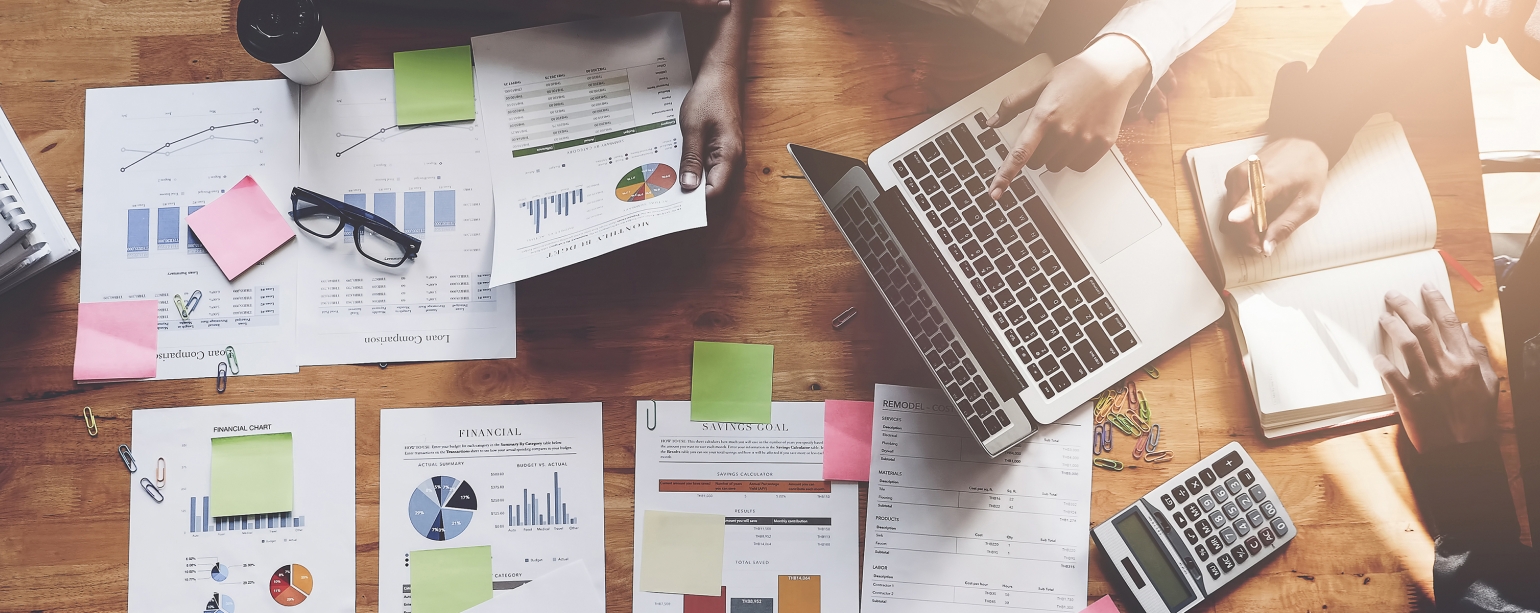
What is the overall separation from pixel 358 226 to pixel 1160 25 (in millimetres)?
1024

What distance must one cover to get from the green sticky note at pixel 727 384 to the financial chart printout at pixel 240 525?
0.44 m

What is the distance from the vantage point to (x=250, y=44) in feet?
2.99

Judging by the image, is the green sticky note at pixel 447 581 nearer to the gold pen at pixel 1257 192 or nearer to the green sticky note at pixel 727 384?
the green sticky note at pixel 727 384

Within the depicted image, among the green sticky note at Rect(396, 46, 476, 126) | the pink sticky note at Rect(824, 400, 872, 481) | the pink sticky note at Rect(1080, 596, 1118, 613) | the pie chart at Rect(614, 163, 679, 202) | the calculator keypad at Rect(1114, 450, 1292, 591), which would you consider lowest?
the pink sticky note at Rect(1080, 596, 1118, 613)

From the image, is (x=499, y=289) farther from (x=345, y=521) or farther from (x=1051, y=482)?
(x=1051, y=482)

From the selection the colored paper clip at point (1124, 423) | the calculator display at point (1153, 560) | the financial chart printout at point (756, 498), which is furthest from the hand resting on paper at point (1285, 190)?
the financial chart printout at point (756, 498)

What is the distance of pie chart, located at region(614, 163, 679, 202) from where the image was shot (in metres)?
0.95

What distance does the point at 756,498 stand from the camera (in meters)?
0.98

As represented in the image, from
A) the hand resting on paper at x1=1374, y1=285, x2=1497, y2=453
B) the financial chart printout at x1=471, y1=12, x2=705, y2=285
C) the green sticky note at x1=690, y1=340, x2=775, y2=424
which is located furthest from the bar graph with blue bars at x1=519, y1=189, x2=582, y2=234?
the hand resting on paper at x1=1374, y1=285, x2=1497, y2=453

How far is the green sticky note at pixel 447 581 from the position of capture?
0.96 metres

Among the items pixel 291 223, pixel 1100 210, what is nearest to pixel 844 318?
pixel 1100 210

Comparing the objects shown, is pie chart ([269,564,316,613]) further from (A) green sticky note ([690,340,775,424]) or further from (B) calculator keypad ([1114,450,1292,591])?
(B) calculator keypad ([1114,450,1292,591])

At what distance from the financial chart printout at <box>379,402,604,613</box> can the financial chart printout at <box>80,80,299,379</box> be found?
0.65 feet

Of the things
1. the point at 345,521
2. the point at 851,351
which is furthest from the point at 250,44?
the point at 851,351
